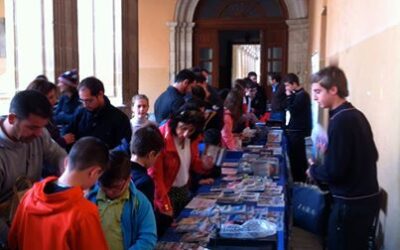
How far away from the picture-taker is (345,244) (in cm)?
320

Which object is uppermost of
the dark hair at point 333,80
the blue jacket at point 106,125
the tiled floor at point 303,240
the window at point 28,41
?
the window at point 28,41

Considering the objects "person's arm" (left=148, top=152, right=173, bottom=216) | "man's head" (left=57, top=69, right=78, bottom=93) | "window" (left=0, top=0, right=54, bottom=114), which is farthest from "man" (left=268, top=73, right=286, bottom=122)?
"person's arm" (left=148, top=152, right=173, bottom=216)

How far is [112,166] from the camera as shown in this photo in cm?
225

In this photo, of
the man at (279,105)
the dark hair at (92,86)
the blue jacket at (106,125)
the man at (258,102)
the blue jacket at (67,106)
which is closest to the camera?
the dark hair at (92,86)

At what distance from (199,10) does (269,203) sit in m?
10.8

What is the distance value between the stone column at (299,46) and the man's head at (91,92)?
9397 mm

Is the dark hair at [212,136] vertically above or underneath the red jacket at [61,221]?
underneath

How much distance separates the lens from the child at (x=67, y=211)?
6.33ft

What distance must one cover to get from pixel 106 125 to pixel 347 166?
1745 mm

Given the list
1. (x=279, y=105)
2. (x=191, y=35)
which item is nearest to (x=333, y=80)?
(x=279, y=105)

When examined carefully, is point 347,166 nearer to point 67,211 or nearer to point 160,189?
point 160,189

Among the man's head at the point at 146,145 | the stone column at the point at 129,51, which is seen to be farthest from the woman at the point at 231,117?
the man's head at the point at 146,145

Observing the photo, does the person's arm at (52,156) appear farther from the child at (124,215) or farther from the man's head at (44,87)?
the man's head at (44,87)

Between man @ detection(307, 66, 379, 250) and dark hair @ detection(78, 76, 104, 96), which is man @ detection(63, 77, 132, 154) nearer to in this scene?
dark hair @ detection(78, 76, 104, 96)
